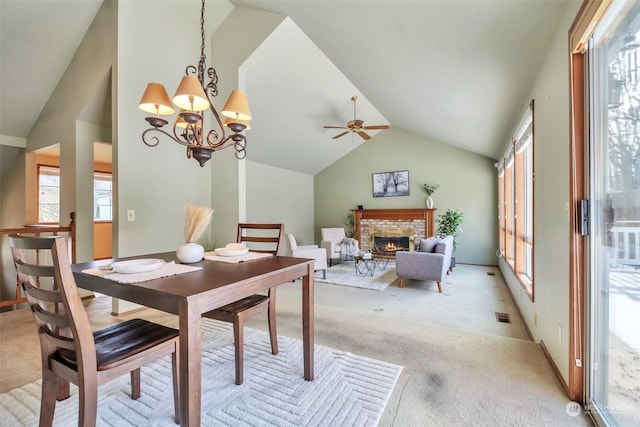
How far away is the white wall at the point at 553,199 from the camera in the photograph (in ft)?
5.37

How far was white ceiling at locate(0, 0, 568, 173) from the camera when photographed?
1943 mm

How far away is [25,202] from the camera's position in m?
A: 4.15

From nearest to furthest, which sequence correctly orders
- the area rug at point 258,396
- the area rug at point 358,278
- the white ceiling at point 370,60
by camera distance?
the area rug at point 258,396
the white ceiling at point 370,60
the area rug at point 358,278

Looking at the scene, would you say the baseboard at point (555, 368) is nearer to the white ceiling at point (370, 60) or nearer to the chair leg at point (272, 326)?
the chair leg at point (272, 326)

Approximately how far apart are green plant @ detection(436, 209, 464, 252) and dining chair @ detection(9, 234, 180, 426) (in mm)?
5848

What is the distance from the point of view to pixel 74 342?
108 cm

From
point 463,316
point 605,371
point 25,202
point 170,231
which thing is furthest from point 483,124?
point 25,202

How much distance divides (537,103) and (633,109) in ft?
4.48

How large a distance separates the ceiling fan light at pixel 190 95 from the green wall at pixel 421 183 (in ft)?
16.9

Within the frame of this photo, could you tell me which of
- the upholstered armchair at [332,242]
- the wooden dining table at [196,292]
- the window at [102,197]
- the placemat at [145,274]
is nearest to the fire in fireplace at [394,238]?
the upholstered armchair at [332,242]

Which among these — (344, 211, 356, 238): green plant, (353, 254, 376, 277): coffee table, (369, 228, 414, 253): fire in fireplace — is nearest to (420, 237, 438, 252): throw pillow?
(353, 254, 376, 277): coffee table

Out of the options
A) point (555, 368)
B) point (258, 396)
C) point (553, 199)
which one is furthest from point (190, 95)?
point (555, 368)

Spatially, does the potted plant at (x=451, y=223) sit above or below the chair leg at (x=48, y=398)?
above

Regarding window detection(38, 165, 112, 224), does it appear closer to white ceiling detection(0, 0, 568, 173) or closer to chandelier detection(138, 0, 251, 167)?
white ceiling detection(0, 0, 568, 173)
